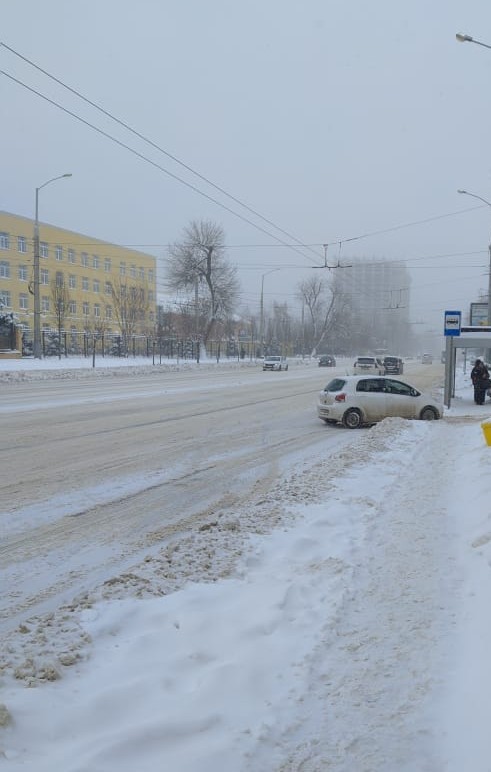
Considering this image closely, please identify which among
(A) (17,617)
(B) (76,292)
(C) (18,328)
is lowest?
(A) (17,617)

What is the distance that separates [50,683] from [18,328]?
46428 millimetres

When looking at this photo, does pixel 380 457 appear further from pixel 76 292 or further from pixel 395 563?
pixel 76 292

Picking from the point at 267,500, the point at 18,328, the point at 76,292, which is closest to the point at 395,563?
the point at 267,500

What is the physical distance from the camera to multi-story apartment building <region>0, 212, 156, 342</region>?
213 feet

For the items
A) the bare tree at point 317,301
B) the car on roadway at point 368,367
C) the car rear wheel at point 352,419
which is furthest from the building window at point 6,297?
the car rear wheel at point 352,419

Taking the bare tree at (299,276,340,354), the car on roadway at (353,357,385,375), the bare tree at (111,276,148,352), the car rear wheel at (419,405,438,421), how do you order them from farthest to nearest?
the bare tree at (299,276,340,354)
the bare tree at (111,276,148,352)
the car on roadway at (353,357,385,375)
the car rear wheel at (419,405,438,421)

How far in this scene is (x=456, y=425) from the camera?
14.8 metres

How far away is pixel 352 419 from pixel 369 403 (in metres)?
0.64

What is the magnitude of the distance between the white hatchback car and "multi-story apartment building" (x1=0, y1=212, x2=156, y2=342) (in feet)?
150

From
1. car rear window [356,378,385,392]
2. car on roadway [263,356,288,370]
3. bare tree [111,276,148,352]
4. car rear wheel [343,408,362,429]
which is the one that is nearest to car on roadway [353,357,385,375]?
car on roadway [263,356,288,370]

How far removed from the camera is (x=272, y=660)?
368 centimetres

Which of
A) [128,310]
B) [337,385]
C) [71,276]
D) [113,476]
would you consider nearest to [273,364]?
[128,310]

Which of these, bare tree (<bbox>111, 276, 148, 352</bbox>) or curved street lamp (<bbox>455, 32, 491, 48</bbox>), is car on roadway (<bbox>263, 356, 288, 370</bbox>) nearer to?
bare tree (<bbox>111, 276, 148, 352</bbox>)

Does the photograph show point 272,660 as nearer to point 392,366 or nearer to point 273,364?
point 392,366
